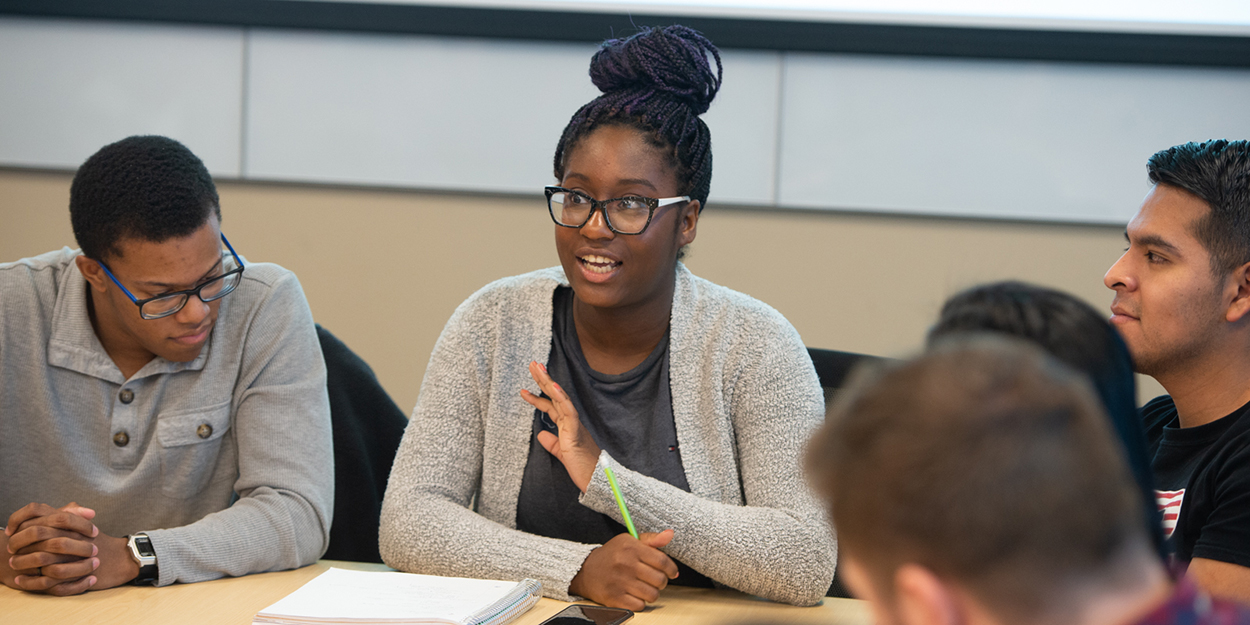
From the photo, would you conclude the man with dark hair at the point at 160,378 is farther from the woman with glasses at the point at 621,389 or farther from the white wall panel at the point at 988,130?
the white wall panel at the point at 988,130

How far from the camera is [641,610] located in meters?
1.33

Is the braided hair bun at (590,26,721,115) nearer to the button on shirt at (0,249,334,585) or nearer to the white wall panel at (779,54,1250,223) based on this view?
the button on shirt at (0,249,334,585)

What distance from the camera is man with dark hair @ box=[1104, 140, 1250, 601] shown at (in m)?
1.36

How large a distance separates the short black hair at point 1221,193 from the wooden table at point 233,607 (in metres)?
0.72

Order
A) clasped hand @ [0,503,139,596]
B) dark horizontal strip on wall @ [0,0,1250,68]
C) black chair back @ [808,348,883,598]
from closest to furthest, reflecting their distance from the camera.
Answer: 1. clasped hand @ [0,503,139,596]
2. black chair back @ [808,348,883,598]
3. dark horizontal strip on wall @ [0,0,1250,68]

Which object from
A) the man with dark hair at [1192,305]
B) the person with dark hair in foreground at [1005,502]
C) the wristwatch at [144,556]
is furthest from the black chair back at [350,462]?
the person with dark hair in foreground at [1005,502]

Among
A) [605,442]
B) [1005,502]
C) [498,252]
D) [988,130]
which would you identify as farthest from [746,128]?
[1005,502]

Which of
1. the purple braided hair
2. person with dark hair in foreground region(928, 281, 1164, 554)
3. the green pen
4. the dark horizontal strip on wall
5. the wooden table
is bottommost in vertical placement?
the wooden table

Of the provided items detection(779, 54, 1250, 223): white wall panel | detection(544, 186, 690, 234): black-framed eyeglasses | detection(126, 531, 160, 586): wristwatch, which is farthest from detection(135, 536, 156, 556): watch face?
detection(779, 54, 1250, 223): white wall panel

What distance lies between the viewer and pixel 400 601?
126 centimetres

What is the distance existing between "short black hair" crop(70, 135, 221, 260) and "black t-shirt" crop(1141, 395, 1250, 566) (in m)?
1.52

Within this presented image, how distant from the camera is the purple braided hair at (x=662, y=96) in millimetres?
1629

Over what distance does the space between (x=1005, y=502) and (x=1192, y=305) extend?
1.03 m

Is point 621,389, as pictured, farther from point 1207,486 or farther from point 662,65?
point 1207,486
